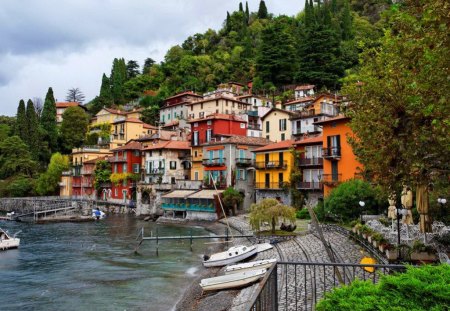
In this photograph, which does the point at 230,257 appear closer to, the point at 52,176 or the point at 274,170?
the point at 274,170

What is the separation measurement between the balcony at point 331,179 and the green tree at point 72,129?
75.6m

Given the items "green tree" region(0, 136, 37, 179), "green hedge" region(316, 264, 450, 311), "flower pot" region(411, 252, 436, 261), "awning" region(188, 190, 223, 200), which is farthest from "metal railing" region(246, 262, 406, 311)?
"green tree" region(0, 136, 37, 179)

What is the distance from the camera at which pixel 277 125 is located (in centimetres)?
6612

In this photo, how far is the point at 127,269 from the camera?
29.3m

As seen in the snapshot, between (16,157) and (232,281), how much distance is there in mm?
84937

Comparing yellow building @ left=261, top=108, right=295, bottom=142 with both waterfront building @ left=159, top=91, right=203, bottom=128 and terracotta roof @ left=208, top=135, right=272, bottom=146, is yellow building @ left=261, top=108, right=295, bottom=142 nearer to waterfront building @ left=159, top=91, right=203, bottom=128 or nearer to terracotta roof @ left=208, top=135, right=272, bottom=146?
terracotta roof @ left=208, top=135, right=272, bottom=146

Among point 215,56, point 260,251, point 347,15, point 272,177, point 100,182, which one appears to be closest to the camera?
point 260,251

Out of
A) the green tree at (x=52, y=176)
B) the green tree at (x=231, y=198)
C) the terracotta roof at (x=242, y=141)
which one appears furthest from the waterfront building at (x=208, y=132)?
the green tree at (x=52, y=176)

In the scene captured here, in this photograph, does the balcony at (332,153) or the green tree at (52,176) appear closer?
the balcony at (332,153)

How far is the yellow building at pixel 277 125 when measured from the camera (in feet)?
213

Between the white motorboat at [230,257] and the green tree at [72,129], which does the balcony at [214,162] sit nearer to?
the white motorboat at [230,257]

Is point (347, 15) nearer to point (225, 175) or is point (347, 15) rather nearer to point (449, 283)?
point (225, 175)

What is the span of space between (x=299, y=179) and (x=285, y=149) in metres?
4.36

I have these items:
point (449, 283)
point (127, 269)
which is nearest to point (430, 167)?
point (449, 283)
